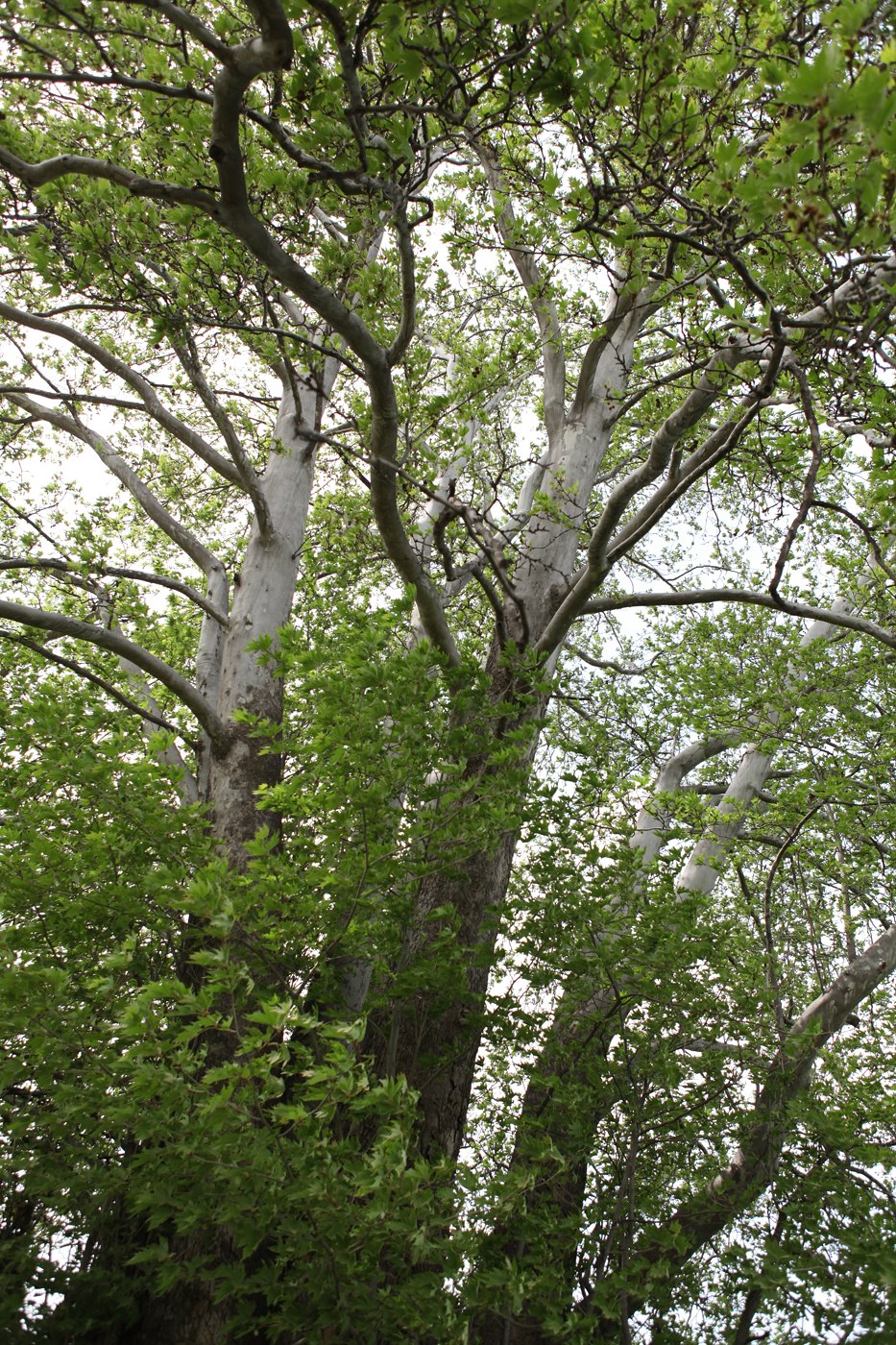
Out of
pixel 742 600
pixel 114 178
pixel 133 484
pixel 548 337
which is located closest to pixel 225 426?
pixel 133 484

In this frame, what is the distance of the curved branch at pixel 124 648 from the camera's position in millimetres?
5164

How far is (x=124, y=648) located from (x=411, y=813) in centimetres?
251

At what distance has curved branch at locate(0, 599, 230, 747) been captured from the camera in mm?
5164

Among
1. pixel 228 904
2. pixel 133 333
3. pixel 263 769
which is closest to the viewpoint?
pixel 228 904

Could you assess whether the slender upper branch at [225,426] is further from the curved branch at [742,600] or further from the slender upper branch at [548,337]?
the slender upper branch at [548,337]

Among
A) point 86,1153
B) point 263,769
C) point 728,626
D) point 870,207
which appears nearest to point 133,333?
point 263,769

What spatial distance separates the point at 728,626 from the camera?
340 inches

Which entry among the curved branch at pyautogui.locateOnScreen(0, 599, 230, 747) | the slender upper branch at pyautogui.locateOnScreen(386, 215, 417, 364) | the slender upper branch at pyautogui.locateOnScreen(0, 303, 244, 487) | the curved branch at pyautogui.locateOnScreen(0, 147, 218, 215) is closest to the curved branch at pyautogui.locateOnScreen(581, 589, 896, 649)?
the slender upper branch at pyautogui.locateOnScreen(386, 215, 417, 364)

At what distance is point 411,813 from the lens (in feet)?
12.9

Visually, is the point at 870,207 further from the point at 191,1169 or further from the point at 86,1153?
the point at 86,1153

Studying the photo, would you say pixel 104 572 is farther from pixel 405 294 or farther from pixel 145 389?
pixel 405 294

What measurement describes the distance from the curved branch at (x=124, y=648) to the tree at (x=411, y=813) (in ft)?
0.09

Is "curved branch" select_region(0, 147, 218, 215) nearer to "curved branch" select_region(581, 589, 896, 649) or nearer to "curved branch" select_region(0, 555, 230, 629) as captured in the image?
"curved branch" select_region(0, 555, 230, 629)

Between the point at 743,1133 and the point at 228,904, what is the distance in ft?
10.7
